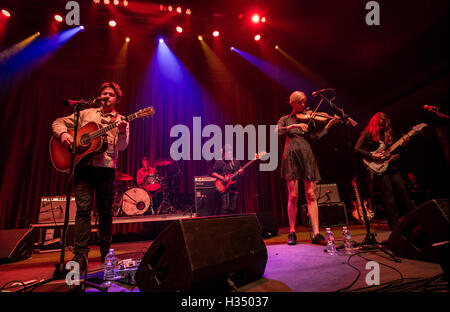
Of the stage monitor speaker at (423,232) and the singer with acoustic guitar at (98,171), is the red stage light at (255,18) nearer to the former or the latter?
the singer with acoustic guitar at (98,171)

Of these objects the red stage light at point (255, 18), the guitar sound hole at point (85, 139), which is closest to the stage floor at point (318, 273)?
the guitar sound hole at point (85, 139)

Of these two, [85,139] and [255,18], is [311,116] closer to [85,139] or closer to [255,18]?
[85,139]

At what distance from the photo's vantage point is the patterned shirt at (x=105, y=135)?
2533 millimetres

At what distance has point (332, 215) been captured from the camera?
18.0ft

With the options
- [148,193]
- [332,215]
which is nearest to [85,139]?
[148,193]

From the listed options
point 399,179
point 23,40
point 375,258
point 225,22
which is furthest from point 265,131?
point 23,40

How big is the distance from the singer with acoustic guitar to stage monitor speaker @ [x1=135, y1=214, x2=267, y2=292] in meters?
1.18

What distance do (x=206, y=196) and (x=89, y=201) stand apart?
378cm

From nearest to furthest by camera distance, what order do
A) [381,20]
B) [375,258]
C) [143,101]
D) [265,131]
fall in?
[375,258] → [381,20] → [143,101] → [265,131]

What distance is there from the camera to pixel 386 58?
23.2 ft

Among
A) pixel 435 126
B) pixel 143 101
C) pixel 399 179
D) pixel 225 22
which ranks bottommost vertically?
pixel 399 179

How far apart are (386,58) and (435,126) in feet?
8.90

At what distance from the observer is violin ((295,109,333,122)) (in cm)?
326
